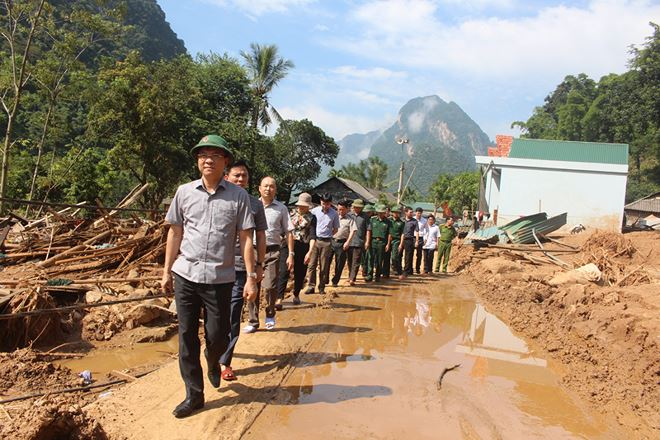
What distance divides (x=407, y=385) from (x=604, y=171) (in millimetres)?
26111

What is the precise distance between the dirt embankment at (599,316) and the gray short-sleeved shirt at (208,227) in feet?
11.7

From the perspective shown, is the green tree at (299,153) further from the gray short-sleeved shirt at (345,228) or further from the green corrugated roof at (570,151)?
the gray short-sleeved shirt at (345,228)

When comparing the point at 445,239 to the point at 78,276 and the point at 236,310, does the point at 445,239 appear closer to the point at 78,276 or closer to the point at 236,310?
the point at 78,276

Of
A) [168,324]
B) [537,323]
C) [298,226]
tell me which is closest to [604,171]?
[537,323]

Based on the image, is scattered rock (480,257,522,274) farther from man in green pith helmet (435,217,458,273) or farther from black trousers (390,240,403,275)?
black trousers (390,240,403,275)

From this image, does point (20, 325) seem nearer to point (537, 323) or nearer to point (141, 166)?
point (537, 323)

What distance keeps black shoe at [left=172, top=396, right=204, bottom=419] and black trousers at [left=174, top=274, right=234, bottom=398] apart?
1.4 inches

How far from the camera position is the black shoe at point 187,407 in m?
3.55

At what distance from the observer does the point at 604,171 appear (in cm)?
2633

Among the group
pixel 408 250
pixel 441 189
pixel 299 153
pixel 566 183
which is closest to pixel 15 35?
pixel 408 250

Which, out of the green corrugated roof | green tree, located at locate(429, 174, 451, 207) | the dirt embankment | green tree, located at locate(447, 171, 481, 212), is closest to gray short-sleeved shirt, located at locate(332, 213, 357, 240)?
the dirt embankment

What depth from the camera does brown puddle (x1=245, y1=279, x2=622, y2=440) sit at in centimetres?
370

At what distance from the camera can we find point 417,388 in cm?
455

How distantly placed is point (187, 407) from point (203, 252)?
3.69ft
